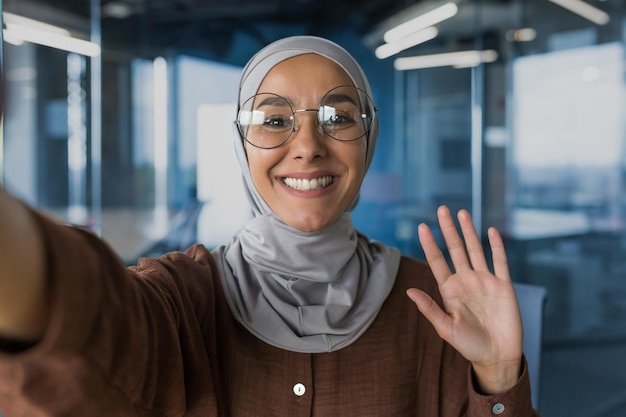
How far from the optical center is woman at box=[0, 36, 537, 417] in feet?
3.37

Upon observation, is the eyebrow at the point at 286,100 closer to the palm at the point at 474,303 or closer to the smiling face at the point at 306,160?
the smiling face at the point at 306,160

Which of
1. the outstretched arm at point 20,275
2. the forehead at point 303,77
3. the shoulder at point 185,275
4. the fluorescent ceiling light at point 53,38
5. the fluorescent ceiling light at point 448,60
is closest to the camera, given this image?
the outstretched arm at point 20,275

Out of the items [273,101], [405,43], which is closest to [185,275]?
[273,101]

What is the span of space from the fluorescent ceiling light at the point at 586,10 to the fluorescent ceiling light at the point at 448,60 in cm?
66

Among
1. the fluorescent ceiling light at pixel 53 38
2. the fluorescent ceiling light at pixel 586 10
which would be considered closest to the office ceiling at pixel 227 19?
the fluorescent ceiling light at pixel 53 38

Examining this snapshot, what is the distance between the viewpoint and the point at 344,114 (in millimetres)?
1148

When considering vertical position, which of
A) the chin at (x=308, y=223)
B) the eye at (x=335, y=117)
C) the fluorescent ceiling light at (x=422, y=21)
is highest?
the fluorescent ceiling light at (x=422, y=21)

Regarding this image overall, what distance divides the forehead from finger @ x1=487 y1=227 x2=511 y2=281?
44 centimetres

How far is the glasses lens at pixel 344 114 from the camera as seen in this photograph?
1123 mm

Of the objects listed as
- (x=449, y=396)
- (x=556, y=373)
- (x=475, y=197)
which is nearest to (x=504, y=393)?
(x=449, y=396)

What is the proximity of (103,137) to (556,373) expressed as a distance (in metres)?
4.28

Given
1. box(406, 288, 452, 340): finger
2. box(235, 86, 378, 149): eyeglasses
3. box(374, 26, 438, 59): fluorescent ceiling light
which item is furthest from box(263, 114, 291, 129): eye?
box(374, 26, 438, 59): fluorescent ceiling light

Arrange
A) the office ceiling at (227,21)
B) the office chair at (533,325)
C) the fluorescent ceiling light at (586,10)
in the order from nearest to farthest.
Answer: the office chair at (533,325) < the fluorescent ceiling light at (586,10) < the office ceiling at (227,21)

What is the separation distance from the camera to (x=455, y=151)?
5105mm
